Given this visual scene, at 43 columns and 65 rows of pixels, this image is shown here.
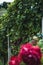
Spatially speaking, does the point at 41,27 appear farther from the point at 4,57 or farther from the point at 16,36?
the point at 4,57

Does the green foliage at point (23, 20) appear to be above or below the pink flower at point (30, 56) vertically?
below

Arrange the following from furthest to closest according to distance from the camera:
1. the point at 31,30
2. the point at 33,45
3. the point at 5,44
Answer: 1. the point at 5,44
2. the point at 31,30
3. the point at 33,45

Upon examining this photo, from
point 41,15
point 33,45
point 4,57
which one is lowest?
point 4,57

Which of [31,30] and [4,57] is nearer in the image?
[31,30]

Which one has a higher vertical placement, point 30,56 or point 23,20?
point 30,56

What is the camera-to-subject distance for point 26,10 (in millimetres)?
8273

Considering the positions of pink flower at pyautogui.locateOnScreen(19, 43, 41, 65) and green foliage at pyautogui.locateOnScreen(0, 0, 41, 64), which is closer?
pink flower at pyautogui.locateOnScreen(19, 43, 41, 65)

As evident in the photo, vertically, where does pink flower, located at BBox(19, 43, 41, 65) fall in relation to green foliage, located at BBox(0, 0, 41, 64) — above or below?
above

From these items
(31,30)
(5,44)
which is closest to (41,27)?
(31,30)

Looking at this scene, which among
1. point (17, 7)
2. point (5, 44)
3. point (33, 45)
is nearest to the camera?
point (33, 45)

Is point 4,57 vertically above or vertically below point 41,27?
below

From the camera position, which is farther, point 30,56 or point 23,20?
point 23,20

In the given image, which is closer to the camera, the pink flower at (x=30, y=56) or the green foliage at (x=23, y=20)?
the pink flower at (x=30, y=56)

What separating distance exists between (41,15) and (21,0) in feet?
2.35
